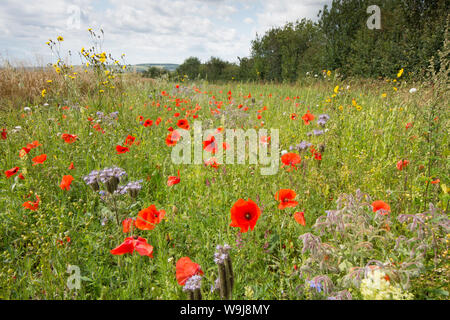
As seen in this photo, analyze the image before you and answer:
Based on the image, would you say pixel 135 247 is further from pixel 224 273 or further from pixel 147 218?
pixel 224 273

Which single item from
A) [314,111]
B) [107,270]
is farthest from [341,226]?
[314,111]

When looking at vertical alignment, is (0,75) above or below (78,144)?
above

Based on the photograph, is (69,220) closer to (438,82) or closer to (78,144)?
(78,144)

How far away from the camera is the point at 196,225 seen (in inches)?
77.0

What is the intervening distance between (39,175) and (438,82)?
3384 mm

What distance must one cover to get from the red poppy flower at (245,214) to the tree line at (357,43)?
6.85 meters

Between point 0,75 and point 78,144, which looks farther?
point 0,75

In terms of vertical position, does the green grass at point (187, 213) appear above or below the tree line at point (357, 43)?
below

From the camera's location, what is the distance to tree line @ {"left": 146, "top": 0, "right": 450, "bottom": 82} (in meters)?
11.2

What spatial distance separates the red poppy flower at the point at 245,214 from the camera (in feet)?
4.58

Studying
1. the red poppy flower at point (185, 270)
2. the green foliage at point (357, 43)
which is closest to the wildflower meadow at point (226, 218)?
the red poppy flower at point (185, 270)

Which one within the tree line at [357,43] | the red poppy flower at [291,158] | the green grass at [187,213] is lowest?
the green grass at [187,213]

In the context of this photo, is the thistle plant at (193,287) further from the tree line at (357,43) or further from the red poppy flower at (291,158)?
the tree line at (357,43)

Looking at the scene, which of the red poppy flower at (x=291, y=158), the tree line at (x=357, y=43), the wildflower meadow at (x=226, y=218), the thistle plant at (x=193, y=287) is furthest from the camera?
the tree line at (x=357, y=43)
